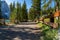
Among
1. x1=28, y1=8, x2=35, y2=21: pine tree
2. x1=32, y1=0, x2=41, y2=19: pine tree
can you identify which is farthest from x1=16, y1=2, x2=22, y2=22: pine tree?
x1=32, y1=0, x2=41, y2=19: pine tree

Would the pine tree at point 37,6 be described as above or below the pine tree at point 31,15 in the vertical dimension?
above

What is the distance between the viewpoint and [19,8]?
5369 centimetres

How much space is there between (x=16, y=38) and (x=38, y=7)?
39.2 m

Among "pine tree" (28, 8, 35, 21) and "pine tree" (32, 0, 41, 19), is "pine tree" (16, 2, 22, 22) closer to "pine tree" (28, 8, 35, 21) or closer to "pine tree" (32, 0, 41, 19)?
"pine tree" (28, 8, 35, 21)

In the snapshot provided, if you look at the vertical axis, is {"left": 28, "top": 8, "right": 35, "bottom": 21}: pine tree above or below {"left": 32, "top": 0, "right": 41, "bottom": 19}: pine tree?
below

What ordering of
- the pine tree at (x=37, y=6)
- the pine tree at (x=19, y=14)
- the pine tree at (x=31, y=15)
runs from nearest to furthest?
the pine tree at (x=37, y=6) → the pine tree at (x=19, y=14) → the pine tree at (x=31, y=15)

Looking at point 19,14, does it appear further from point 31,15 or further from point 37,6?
point 37,6

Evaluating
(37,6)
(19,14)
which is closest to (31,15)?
A: (19,14)

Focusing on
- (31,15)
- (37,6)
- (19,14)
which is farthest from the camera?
(31,15)

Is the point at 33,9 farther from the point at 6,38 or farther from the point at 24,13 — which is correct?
the point at 6,38

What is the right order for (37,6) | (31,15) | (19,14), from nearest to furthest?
(37,6) → (19,14) → (31,15)

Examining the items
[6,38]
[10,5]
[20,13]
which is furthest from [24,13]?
[6,38]

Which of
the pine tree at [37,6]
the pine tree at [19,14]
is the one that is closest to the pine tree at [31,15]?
the pine tree at [37,6]

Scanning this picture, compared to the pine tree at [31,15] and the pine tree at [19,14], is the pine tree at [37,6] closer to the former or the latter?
Answer: the pine tree at [31,15]
